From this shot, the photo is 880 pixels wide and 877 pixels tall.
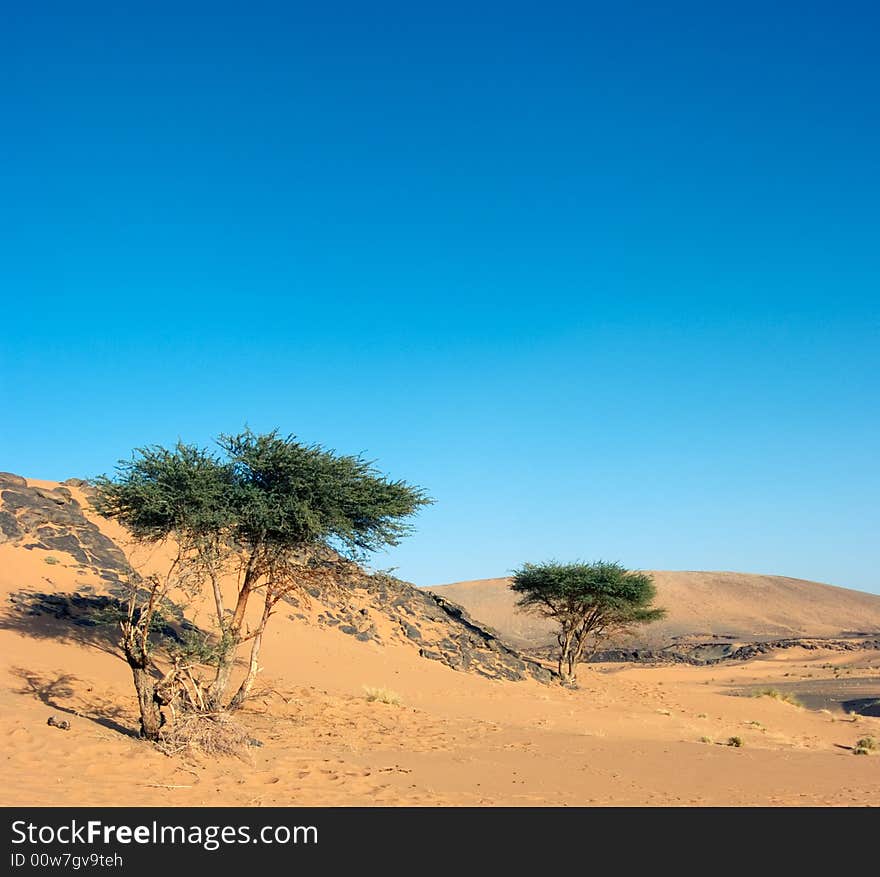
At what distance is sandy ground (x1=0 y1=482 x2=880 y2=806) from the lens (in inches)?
434

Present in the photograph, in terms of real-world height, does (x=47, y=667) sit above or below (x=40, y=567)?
below

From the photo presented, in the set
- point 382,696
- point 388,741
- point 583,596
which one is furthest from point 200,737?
point 583,596

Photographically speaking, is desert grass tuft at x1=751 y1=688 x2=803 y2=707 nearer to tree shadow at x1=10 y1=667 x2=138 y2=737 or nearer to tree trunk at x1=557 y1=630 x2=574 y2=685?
tree trunk at x1=557 y1=630 x2=574 y2=685

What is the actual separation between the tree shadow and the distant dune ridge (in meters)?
75.4

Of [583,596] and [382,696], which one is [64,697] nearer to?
[382,696]

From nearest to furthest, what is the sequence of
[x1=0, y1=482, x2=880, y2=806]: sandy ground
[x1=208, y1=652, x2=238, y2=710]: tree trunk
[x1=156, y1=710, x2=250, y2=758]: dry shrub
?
[x1=0, y1=482, x2=880, y2=806]: sandy ground → [x1=156, y1=710, x2=250, y2=758]: dry shrub → [x1=208, y1=652, x2=238, y2=710]: tree trunk

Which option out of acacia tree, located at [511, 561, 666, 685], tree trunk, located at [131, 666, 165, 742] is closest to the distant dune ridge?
acacia tree, located at [511, 561, 666, 685]

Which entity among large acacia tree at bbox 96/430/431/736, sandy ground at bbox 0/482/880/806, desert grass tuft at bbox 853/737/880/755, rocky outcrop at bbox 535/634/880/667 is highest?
large acacia tree at bbox 96/430/431/736
